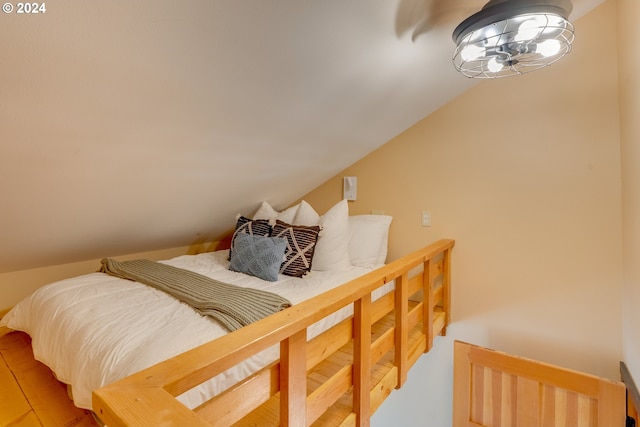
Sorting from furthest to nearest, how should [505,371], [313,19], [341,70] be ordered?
[505,371], [341,70], [313,19]

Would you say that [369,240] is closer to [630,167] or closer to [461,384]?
[461,384]

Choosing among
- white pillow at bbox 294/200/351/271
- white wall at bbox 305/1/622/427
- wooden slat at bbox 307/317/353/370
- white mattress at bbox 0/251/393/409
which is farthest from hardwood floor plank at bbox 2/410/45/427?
white wall at bbox 305/1/622/427

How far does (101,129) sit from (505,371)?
8.40 ft

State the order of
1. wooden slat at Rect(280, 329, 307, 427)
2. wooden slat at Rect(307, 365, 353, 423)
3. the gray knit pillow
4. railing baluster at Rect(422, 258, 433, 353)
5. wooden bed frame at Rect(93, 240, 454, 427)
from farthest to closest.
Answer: the gray knit pillow → railing baluster at Rect(422, 258, 433, 353) → wooden slat at Rect(307, 365, 353, 423) → wooden slat at Rect(280, 329, 307, 427) → wooden bed frame at Rect(93, 240, 454, 427)

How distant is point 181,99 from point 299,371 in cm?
119

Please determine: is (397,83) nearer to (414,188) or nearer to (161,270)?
(414,188)

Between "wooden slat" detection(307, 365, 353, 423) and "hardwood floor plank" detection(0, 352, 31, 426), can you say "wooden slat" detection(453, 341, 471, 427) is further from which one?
"hardwood floor plank" detection(0, 352, 31, 426)

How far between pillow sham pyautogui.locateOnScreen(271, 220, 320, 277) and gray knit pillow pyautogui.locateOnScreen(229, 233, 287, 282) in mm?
72

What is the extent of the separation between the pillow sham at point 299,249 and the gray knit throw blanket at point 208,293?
48 cm

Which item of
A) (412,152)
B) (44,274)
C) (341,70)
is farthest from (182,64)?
(44,274)

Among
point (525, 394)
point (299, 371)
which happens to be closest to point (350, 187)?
point (525, 394)

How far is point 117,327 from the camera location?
133cm

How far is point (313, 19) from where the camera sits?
46.3 inches

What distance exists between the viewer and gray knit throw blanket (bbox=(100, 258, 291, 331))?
137cm
